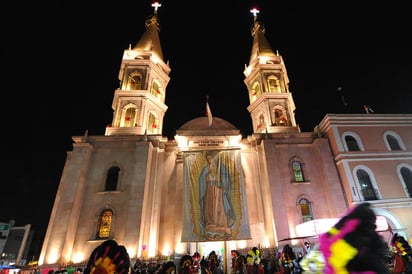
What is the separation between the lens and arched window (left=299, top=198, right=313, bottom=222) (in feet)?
61.3

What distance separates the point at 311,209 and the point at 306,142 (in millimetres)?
6222

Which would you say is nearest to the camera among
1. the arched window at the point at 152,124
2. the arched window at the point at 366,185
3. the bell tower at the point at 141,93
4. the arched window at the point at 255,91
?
the arched window at the point at 366,185

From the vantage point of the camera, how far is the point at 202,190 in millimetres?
18641

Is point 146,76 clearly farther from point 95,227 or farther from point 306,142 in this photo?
point 306,142

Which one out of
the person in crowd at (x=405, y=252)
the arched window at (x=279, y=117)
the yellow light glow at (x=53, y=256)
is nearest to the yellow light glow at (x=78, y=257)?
the yellow light glow at (x=53, y=256)

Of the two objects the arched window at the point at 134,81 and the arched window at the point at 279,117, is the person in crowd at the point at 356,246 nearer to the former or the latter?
the arched window at the point at 279,117

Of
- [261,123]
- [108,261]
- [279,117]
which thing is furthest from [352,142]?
[108,261]

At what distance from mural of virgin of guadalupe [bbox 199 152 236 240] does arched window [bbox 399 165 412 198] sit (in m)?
14.0

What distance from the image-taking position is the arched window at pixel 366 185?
1833cm

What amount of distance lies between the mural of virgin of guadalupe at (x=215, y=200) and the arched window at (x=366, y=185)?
1043 centimetres

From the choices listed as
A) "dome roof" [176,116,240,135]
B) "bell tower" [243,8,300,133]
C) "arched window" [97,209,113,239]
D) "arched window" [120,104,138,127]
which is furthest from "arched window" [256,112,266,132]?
"arched window" [97,209,113,239]

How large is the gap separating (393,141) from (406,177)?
3.42 metres

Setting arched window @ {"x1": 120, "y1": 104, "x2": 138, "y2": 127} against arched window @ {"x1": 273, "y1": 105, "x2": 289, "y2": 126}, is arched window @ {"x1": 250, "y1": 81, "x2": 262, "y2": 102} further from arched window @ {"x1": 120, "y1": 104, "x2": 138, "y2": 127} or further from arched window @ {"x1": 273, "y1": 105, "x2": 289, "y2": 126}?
arched window @ {"x1": 120, "y1": 104, "x2": 138, "y2": 127}

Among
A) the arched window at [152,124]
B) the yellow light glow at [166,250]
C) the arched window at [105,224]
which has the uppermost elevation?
the arched window at [152,124]
